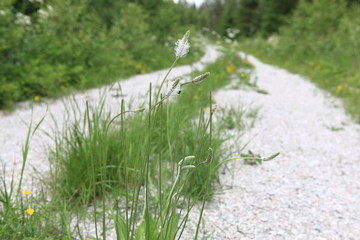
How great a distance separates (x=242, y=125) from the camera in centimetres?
299

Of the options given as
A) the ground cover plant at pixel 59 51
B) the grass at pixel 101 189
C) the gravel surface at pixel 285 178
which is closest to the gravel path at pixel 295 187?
the gravel surface at pixel 285 178

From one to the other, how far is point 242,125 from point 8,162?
2.03 meters

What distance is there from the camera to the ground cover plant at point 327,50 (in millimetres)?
5285

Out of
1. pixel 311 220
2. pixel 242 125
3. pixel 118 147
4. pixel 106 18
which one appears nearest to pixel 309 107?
pixel 242 125

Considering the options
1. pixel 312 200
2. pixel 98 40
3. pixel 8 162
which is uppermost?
pixel 98 40

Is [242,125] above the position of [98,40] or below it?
below

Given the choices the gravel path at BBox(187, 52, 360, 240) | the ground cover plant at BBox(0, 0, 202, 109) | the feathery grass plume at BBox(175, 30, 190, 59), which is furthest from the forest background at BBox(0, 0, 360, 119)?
the gravel path at BBox(187, 52, 360, 240)

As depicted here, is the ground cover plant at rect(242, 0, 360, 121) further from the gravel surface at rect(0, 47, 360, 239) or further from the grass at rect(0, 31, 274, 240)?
the grass at rect(0, 31, 274, 240)

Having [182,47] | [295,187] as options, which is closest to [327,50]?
[295,187]

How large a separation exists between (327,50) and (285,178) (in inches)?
307

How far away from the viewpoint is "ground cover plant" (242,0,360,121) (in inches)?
208

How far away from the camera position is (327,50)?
8570 mm

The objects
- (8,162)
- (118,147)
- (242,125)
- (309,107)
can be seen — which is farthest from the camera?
(309,107)

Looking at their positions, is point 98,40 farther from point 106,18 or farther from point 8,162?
point 8,162
